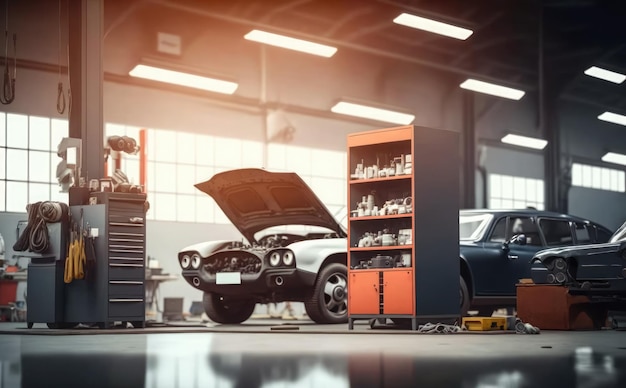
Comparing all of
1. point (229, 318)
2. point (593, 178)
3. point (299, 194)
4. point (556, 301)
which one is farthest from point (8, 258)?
point (593, 178)

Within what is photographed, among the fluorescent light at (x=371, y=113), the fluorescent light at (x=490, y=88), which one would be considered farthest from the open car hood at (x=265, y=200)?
the fluorescent light at (x=490, y=88)

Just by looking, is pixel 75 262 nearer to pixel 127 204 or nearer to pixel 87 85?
pixel 127 204

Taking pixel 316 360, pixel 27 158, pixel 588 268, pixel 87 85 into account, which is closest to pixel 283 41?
pixel 27 158

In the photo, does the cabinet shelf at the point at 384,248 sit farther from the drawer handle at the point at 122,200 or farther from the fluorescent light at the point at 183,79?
the fluorescent light at the point at 183,79

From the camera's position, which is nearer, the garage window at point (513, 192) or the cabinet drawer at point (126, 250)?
the cabinet drawer at point (126, 250)

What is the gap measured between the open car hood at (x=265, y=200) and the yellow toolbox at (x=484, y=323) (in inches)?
85.0

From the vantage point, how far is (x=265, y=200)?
33.0 feet

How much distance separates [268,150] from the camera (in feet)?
59.1

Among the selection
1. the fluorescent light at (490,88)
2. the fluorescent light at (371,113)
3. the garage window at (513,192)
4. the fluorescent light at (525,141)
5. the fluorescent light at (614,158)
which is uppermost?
the fluorescent light at (490,88)

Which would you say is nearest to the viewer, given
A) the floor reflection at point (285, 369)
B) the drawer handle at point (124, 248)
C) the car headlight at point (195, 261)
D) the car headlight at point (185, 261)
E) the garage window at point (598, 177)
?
the floor reflection at point (285, 369)

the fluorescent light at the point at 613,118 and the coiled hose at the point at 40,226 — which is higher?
the fluorescent light at the point at 613,118

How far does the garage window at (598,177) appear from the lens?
23.2 meters

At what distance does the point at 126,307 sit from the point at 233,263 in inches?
52.9

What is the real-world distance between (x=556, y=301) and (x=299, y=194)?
285 centimetres
